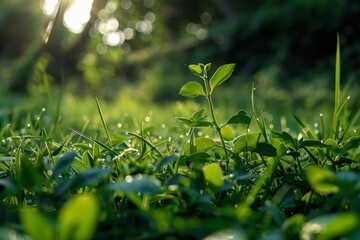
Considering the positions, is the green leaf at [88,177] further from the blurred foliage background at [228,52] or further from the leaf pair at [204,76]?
the blurred foliage background at [228,52]

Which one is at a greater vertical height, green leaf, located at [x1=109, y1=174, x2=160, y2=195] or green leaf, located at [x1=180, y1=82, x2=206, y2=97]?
green leaf, located at [x1=180, y1=82, x2=206, y2=97]

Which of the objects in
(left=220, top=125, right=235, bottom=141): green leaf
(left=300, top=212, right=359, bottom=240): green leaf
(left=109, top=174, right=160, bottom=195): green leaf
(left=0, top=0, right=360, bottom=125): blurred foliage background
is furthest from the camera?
(left=0, top=0, right=360, bottom=125): blurred foliage background

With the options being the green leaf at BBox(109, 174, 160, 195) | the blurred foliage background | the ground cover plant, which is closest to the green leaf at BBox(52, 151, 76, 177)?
the ground cover plant

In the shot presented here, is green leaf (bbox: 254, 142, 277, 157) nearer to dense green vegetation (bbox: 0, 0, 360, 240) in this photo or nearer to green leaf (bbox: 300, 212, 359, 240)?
dense green vegetation (bbox: 0, 0, 360, 240)

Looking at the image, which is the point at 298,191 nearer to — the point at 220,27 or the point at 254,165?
the point at 254,165

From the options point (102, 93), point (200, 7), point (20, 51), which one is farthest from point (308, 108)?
point (20, 51)

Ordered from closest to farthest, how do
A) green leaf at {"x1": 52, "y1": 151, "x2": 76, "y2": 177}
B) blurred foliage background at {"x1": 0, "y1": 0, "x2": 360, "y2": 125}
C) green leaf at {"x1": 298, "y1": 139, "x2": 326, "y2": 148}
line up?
green leaf at {"x1": 52, "y1": 151, "x2": 76, "y2": 177} → green leaf at {"x1": 298, "y1": 139, "x2": 326, "y2": 148} → blurred foliage background at {"x1": 0, "y1": 0, "x2": 360, "y2": 125}

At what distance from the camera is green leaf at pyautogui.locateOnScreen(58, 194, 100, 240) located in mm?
376

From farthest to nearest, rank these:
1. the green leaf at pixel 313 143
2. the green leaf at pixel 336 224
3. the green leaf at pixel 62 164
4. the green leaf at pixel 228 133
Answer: the green leaf at pixel 228 133
the green leaf at pixel 313 143
the green leaf at pixel 62 164
the green leaf at pixel 336 224

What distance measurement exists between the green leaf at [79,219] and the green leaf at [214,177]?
26cm

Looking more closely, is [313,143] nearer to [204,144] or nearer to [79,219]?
[204,144]

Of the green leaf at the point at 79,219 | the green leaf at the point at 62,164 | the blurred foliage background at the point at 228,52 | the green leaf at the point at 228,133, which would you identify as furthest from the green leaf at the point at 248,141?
the blurred foliage background at the point at 228,52

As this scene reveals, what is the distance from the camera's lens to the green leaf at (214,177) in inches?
24.5

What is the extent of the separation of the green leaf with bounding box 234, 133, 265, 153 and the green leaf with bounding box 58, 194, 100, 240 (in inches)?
18.5
